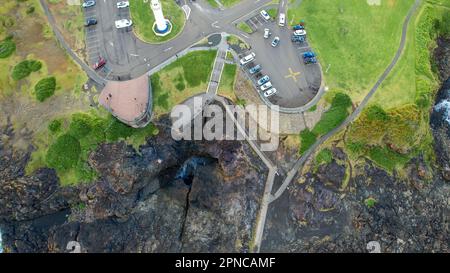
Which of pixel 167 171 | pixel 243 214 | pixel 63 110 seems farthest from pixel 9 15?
pixel 243 214

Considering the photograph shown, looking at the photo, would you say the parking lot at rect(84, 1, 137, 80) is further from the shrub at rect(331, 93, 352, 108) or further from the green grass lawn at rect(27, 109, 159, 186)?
the shrub at rect(331, 93, 352, 108)

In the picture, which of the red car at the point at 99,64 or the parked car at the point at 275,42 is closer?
the red car at the point at 99,64

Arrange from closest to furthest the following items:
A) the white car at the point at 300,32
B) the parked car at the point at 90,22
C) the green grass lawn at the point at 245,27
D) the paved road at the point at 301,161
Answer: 1. the paved road at the point at 301,161
2. the white car at the point at 300,32
3. the green grass lawn at the point at 245,27
4. the parked car at the point at 90,22

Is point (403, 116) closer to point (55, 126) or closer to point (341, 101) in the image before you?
point (341, 101)

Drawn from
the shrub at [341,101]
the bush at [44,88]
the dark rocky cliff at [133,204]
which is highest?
the bush at [44,88]

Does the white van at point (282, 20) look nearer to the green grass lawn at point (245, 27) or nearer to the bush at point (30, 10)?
the green grass lawn at point (245, 27)

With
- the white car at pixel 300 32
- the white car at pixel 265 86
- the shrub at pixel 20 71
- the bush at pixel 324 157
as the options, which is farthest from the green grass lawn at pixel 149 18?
the bush at pixel 324 157

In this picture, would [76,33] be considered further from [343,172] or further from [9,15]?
[343,172]
